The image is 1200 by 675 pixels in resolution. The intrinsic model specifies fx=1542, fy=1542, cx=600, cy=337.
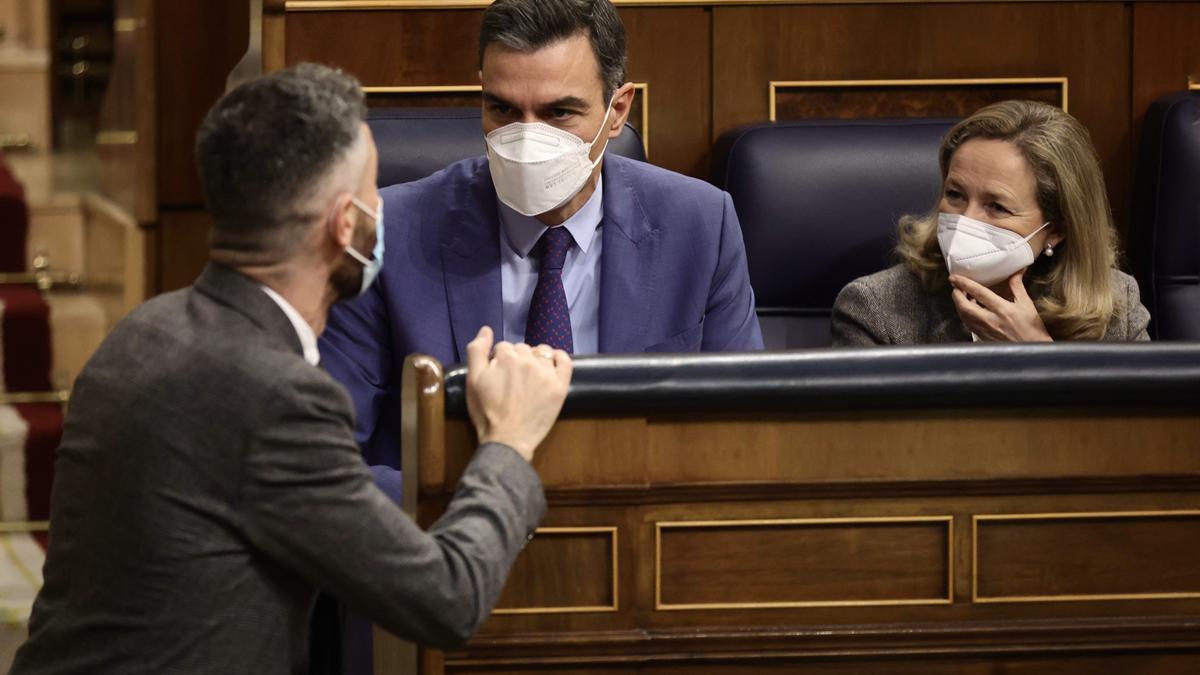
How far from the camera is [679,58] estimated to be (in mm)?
2102

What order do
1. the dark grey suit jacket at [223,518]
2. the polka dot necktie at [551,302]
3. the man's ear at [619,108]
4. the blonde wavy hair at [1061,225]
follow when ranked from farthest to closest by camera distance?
1. the blonde wavy hair at [1061,225]
2. the man's ear at [619,108]
3. the polka dot necktie at [551,302]
4. the dark grey suit jacket at [223,518]

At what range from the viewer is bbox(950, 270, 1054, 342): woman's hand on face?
177 centimetres

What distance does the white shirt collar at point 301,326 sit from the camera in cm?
109

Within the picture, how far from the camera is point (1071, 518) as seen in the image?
4.03 feet

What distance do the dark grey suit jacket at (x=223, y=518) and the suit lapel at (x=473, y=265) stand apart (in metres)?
0.52

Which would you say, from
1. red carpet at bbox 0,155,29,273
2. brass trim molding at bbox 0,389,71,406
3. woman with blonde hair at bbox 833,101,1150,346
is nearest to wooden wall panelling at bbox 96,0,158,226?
red carpet at bbox 0,155,29,273

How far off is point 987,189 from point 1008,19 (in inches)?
16.9

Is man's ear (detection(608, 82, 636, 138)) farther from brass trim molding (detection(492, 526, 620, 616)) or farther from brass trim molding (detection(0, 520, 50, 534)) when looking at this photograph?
brass trim molding (detection(0, 520, 50, 534))

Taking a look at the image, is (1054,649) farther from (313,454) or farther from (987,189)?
(987,189)

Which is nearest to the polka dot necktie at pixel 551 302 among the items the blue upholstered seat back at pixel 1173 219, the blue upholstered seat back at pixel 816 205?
the blue upholstered seat back at pixel 816 205

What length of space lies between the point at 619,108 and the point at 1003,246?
48cm

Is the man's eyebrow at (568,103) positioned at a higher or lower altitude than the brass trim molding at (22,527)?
higher

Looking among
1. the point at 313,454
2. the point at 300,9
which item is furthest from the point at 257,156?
the point at 300,9

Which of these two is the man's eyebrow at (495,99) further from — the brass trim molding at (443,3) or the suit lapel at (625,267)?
the brass trim molding at (443,3)
